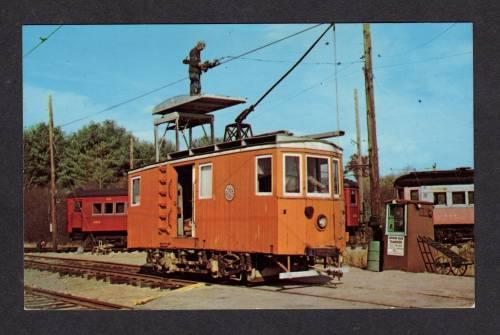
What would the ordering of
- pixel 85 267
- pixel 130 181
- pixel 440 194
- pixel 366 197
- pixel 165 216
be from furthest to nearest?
pixel 366 197 → pixel 440 194 → pixel 85 267 → pixel 130 181 → pixel 165 216

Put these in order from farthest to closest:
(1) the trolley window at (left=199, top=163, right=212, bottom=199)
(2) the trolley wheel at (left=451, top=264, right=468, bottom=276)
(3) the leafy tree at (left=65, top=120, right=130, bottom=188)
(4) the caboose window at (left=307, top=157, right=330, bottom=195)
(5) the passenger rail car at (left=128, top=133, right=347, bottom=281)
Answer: (3) the leafy tree at (left=65, top=120, right=130, bottom=188)
(2) the trolley wheel at (left=451, top=264, right=468, bottom=276)
(1) the trolley window at (left=199, top=163, right=212, bottom=199)
(4) the caboose window at (left=307, top=157, right=330, bottom=195)
(5) the passenger rail car at (left=128, top=133, right=347, bottom=281)

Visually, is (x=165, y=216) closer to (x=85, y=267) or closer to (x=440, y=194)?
(x=85, y=267)

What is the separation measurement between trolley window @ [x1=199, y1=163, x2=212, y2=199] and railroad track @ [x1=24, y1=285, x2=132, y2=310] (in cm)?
361

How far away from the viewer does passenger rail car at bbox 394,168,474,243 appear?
72.3 ft

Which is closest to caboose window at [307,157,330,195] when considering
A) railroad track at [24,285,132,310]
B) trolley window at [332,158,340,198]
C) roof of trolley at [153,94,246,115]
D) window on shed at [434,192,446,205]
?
trolley window at [332,158,340,198]

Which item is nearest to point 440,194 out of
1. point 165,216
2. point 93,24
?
point 165,216

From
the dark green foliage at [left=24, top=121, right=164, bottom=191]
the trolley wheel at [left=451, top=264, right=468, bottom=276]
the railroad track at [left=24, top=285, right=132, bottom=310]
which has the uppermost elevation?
the dark green foliage at [left=24, top=121, right=164, bottom=191]

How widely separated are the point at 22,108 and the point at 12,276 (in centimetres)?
293

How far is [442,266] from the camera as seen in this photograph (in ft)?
50.0

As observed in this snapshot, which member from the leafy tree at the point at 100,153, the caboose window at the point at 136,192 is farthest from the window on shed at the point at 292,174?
the leafy tree at the point at 100,153

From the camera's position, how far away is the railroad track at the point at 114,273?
1455 cm

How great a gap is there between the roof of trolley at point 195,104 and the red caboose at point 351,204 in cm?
1265

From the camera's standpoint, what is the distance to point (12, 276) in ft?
35.0

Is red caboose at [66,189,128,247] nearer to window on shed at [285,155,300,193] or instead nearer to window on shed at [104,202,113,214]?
window on shed at [104,202,113,214]
